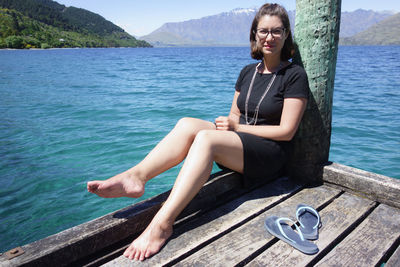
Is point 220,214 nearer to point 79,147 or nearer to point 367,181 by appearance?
point 367,181

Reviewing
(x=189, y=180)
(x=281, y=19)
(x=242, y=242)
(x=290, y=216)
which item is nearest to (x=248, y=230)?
(x=242, y=242)

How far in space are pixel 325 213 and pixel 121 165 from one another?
466 centimetres

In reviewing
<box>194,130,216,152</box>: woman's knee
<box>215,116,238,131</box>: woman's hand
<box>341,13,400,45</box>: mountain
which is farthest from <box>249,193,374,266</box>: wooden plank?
<box>341,13,400,45</box>: mountain

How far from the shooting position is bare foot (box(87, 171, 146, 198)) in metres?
2.09

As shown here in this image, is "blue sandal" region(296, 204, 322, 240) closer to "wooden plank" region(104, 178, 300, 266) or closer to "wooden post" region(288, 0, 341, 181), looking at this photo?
"wooden plank" region(104, 178, 300, 266)

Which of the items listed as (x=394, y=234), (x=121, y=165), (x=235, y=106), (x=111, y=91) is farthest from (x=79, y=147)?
(x=111, y=91)

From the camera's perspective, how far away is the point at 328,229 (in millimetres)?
2057

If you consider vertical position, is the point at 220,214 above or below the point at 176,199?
below

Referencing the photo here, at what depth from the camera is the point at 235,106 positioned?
2.89 meters

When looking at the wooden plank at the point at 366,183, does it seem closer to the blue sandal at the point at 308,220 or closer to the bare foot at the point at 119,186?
the blue sandal at the point at 308,220

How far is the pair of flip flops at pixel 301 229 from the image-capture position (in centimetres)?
187

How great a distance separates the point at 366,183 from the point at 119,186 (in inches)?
78.1

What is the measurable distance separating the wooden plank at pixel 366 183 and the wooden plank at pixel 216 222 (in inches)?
13.4

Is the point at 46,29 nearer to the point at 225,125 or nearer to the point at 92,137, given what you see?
the point at 92,137
